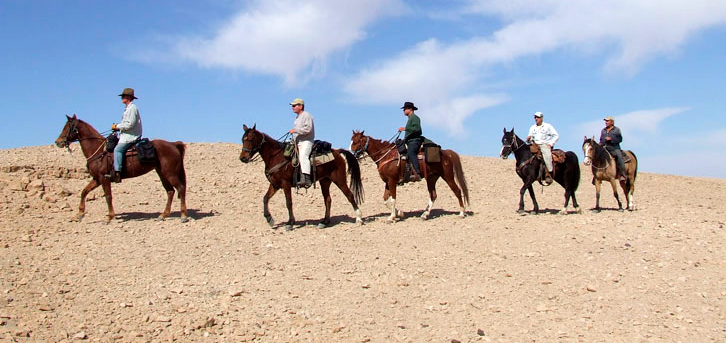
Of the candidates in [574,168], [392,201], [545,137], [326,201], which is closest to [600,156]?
[574,168]

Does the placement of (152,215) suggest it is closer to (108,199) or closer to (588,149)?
(108,199)

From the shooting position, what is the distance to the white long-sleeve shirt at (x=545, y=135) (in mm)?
14062

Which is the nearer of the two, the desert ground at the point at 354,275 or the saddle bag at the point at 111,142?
the desert ground at the point at 354,275

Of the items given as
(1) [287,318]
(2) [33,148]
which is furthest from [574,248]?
(2) [33,148]

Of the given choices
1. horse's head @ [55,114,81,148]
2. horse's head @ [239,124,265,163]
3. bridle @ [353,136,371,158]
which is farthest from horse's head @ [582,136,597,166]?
horse's head @ [55,114,81,148]

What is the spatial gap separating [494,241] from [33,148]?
68.1ft

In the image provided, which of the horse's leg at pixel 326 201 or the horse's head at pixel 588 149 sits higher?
the horse's head at pixel 588 149

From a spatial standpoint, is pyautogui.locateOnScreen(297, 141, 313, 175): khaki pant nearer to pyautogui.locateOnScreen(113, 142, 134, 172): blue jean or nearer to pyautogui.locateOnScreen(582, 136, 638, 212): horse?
pyautogui.locateOnScreen(113, 142, 134, 172): blue jean

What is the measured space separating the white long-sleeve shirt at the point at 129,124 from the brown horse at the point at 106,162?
426 mm

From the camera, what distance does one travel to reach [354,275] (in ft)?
29.7

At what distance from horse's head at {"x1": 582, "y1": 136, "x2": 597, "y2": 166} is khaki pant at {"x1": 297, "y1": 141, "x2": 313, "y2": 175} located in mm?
7326

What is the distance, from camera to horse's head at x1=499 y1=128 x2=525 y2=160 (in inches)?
551

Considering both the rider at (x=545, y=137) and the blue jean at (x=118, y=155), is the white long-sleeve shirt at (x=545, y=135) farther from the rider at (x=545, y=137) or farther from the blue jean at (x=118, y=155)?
the blue jean at (x=118, y=155)

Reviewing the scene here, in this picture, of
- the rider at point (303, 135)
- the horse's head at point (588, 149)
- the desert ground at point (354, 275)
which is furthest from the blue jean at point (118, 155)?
the horse's head at point (588, 149)
